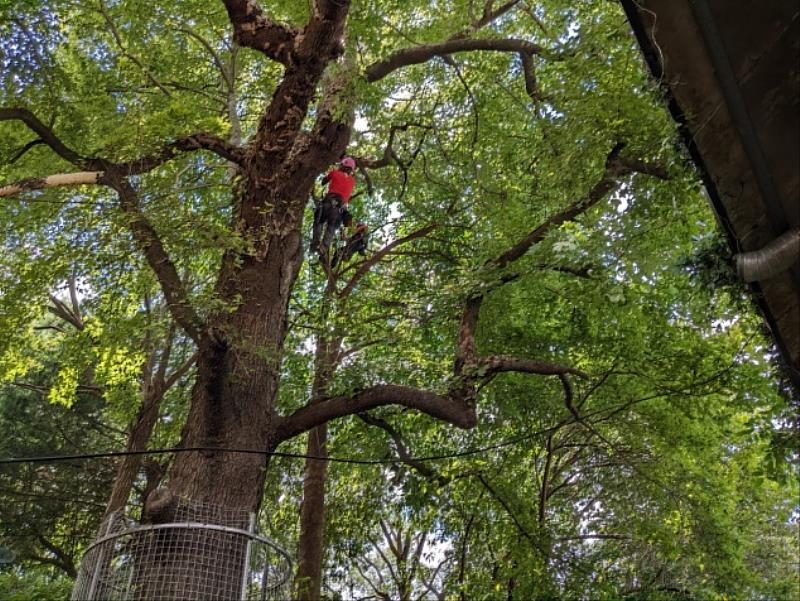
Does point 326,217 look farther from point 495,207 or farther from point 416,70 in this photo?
point 416,70

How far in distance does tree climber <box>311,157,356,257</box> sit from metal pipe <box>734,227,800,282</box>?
225 inches

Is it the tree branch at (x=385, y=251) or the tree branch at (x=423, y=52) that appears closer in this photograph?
the tree branch at (x=423, y=52)

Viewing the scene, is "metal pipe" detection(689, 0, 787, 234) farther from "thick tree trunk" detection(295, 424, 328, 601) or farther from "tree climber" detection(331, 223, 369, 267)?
"thick tree trunk" detection(295, 424, 328, 601)

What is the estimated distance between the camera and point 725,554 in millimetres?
8852

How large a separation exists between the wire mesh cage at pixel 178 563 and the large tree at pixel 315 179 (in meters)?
0.23

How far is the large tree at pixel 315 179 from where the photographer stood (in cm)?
586

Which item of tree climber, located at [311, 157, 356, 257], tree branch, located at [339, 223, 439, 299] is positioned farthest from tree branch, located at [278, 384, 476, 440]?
tree branch, located at [339, 223, 439, 299]

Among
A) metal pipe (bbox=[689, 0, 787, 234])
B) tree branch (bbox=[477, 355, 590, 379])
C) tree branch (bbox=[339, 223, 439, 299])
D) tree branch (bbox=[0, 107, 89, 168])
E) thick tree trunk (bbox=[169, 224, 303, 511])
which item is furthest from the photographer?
tree branch (bbox=[339, 223, 439, 299])

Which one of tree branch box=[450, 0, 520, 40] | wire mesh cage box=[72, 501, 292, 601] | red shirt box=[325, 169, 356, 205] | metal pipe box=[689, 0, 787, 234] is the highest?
tree branch box=[450, 0, 520, 40]

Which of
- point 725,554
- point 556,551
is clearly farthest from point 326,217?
point 725,554

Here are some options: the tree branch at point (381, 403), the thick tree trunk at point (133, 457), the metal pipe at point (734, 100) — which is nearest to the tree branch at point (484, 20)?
the tree branch at point (381, 403)

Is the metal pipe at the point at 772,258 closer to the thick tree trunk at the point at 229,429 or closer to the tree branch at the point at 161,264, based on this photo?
the thick tree trunk at the point at 229,429

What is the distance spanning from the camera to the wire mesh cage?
450 cm

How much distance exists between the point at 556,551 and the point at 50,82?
28.4 feet
